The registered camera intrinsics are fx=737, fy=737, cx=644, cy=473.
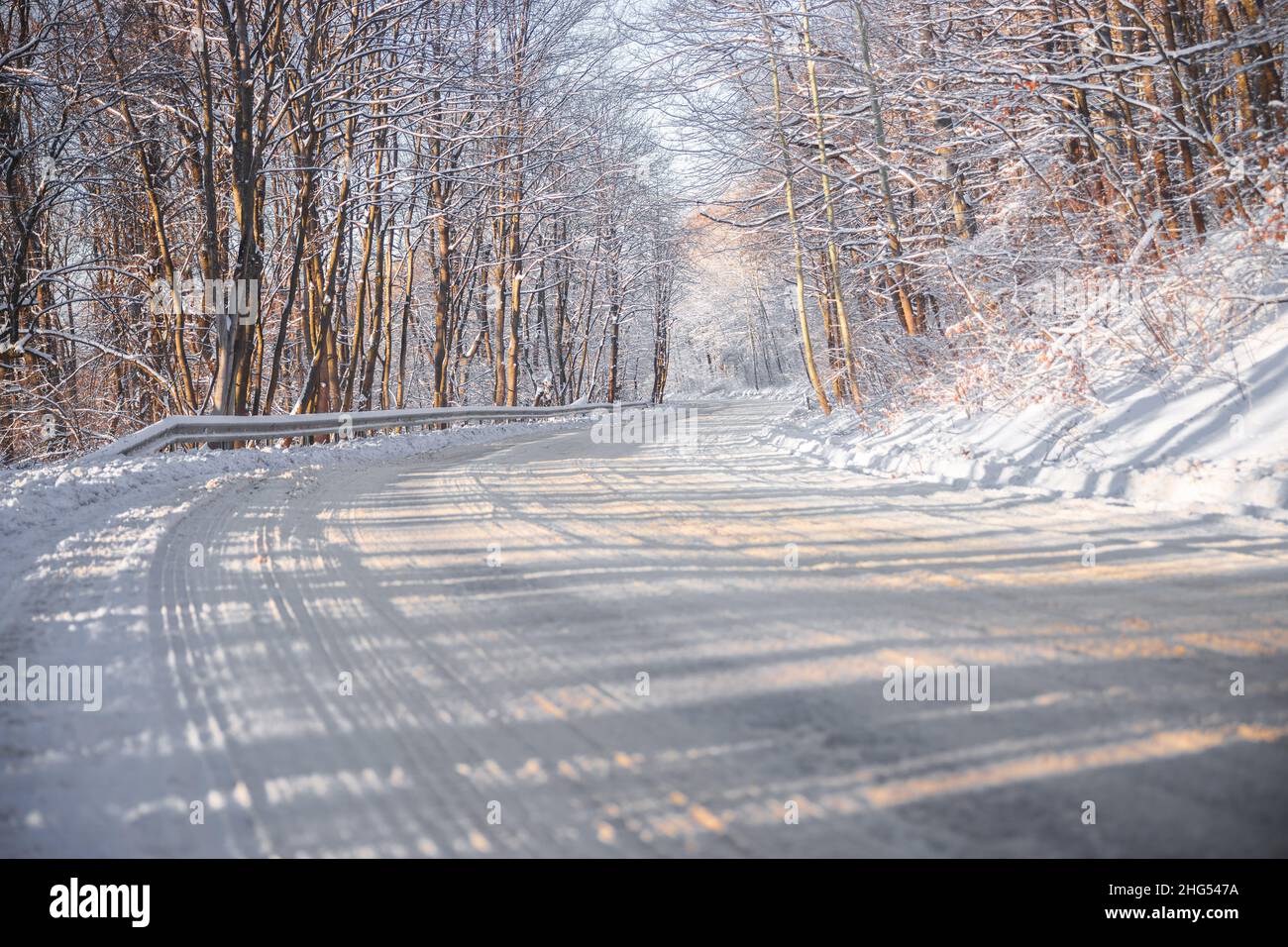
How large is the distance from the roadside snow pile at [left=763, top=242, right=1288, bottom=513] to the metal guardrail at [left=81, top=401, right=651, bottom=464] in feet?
33.0

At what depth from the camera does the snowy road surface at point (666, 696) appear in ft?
6.81

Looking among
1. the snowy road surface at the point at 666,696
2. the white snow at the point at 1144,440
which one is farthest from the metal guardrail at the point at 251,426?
the white snow at the point at 1144,440

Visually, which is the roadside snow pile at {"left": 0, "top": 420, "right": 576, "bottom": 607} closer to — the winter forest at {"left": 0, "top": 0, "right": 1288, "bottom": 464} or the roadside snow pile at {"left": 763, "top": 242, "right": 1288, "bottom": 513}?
the winter forest at {"left": 0, "top": 0, "right": 1288, "bottom": 464}

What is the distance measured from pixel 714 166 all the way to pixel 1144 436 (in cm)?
1061

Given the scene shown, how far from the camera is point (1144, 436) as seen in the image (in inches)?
263

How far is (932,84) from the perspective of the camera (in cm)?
1310

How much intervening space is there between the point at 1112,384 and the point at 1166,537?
12.9 feet

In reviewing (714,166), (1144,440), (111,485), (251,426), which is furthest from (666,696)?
Result: (714,166)

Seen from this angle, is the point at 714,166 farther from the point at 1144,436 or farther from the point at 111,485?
the point at 111,485

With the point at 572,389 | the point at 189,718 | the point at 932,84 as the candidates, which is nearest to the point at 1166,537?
the point at 189,718

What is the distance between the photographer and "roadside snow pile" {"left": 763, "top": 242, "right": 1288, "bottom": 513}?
18.0 feet

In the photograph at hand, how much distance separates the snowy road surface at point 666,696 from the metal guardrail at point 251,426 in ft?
19.1

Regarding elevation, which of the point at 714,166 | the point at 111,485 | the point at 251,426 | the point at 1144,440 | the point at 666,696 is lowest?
the point at 666,696
